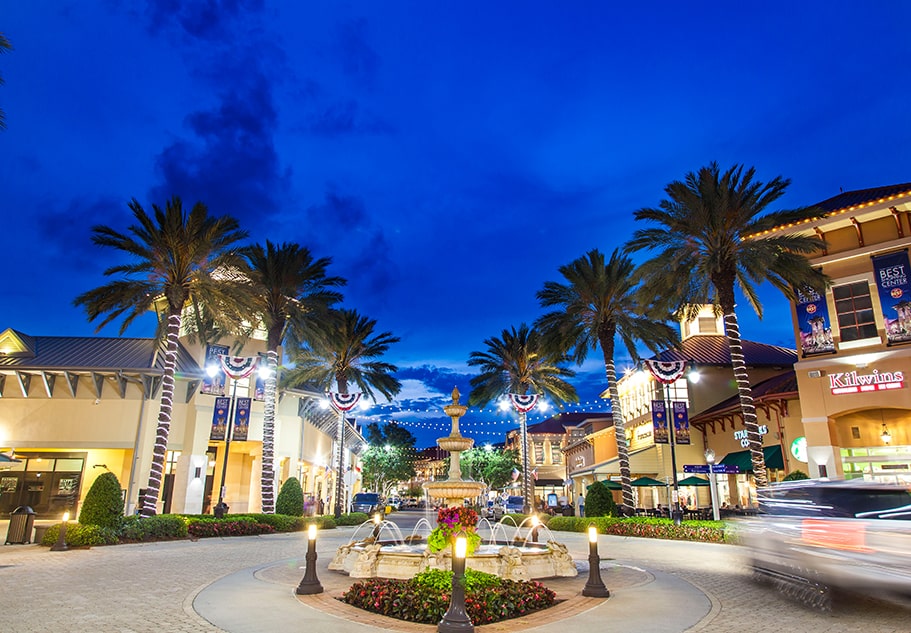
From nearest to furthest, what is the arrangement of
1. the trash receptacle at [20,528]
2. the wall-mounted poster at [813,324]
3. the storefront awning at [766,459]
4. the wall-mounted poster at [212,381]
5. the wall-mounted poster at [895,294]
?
the trash receptacle at [20,528] → the wall-mounted poster at [895,294] → the wall-mounted poster at [813,324] → the storefront awning at [766,459] → the wall-mounted poster at [212,381]

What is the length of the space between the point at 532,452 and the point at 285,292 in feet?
188

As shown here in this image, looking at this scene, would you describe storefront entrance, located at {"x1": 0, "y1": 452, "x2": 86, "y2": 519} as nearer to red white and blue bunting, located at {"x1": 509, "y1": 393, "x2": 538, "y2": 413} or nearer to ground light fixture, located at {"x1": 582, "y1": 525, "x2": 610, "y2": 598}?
red white and blue bunting, located at {"x1": 509, "y1": 393, "x2": 538, "y2": 413}

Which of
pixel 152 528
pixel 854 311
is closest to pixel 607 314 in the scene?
pixel 854 311

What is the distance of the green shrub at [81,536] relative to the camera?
18250 mm

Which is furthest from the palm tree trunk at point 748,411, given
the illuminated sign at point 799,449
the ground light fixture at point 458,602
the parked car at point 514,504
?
the parked car at point 514,504

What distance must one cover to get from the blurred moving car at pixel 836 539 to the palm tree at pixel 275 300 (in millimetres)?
24571

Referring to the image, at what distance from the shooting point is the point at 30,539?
19.8 meters

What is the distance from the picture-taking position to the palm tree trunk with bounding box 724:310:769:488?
882 inches

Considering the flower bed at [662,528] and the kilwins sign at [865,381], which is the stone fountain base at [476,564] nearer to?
the flower bed at [662,528]

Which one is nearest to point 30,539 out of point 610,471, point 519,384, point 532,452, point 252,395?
point 252,395

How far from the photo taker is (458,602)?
299 inches

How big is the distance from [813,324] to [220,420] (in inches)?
1213

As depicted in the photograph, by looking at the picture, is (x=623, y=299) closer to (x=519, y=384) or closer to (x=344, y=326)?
(x=519, y=384)

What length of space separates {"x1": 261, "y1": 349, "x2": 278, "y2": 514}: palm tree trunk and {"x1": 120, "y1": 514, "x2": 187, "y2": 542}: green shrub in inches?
256
